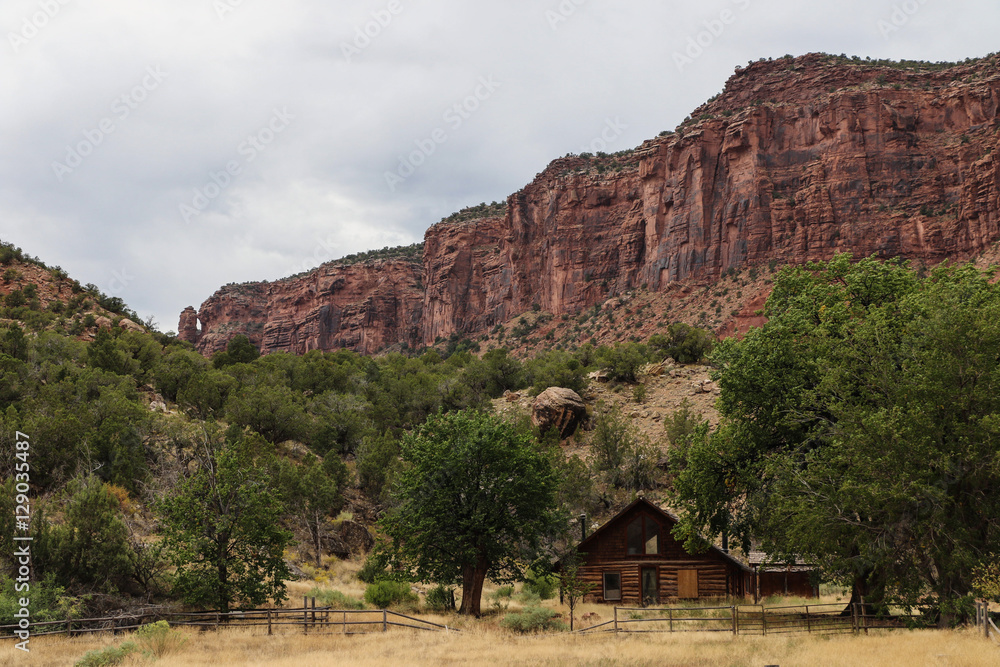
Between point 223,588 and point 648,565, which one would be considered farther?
point 648,565

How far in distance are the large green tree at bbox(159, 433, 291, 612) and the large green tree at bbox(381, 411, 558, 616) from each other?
17.0 ft

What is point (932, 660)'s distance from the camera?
1458 centimetres

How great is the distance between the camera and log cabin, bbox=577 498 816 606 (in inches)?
1190

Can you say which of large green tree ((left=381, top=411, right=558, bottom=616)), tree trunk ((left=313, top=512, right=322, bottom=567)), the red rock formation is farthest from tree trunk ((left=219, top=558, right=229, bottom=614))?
the red rock formation

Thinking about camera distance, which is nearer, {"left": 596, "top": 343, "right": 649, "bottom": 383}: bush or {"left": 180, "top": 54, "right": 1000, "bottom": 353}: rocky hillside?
{"left": 596, "top": 343, "right": 649, "bottom": 383}: bush

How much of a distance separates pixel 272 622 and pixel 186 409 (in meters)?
25.8

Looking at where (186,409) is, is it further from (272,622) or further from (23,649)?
(23,649)

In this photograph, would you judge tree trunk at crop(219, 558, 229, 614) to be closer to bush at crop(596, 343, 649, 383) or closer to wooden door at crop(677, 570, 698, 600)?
wooden door at crop(677, 570, 698, 600)

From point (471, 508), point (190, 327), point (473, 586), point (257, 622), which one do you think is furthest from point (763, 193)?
point (190, 327)

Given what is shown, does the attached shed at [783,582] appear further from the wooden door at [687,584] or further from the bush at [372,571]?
the bush at [372,571]

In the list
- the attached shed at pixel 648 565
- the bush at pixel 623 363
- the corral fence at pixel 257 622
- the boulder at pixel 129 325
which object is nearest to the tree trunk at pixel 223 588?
the corral fence at pixel 257 622

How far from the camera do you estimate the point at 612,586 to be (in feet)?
103

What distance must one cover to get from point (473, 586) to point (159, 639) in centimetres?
1150

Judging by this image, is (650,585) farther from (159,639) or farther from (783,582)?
(159,639)
